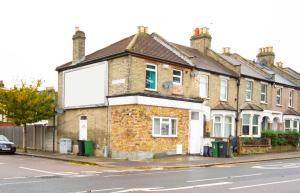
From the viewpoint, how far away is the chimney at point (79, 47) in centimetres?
3045

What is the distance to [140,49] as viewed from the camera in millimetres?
26734

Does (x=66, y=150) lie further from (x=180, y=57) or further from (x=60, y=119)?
(x=180, y=57)

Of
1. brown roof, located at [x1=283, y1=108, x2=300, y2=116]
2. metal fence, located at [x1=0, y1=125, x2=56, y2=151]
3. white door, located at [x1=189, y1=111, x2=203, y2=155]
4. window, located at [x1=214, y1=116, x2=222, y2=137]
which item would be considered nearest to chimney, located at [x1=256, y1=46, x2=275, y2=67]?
brown roof, located at [x1=283, y1=108, x2=300, y2=116]

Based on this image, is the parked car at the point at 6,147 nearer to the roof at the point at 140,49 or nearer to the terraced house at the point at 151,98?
the terraced house at the point at 151,98

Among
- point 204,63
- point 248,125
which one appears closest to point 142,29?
point 204,63

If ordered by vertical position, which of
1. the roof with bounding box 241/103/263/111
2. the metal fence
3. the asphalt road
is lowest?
the asphalt road

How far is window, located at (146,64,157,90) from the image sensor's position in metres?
26.8

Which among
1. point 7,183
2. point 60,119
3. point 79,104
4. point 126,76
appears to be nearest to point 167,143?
point 126,76

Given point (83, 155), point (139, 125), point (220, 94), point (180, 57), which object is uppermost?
point (180, 57)

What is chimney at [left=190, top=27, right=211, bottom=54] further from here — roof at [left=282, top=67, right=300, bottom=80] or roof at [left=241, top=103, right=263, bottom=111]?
roof at [left=282, top=67, right=300, bottom=80]

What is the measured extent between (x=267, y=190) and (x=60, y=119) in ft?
71.3

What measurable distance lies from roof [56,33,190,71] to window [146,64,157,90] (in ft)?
2.53

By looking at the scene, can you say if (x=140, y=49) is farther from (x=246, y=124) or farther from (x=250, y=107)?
(x=246, y=124)

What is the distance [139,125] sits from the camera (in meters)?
25.1
